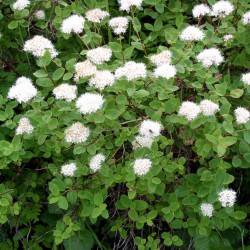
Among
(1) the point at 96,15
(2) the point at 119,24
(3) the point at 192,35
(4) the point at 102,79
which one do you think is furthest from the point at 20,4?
(3) the point at 192,35

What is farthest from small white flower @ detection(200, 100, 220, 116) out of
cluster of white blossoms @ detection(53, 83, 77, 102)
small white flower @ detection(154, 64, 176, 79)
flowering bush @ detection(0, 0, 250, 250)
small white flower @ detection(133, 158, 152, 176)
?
cluster of white blossoms @ detection(53, 83, 77, 102)

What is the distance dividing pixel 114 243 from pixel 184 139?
0.65 metres

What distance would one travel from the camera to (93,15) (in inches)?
92.6

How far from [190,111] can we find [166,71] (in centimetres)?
19

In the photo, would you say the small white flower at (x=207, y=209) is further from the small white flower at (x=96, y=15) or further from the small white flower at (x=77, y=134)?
the small white flower at (x=96, y=15)

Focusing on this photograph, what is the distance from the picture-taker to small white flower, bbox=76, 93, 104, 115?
185cm

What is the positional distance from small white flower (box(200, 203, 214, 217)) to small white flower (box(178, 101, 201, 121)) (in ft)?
1.13

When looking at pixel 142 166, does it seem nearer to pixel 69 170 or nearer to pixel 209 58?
pixel 69 170

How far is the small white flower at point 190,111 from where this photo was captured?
1.91 metres

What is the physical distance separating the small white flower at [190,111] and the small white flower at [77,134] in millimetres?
366

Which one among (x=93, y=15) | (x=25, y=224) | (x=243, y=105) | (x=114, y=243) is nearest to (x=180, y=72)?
(x=243, y=105)

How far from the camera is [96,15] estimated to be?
7.73ft

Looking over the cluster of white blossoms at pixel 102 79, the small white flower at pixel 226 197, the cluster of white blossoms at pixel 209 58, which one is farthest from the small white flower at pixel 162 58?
the small white flower at pixel 226 197

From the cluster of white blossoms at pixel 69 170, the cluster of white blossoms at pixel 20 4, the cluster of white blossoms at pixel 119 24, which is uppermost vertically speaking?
the cluster of white blossoms at pixel 20 4
